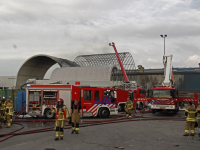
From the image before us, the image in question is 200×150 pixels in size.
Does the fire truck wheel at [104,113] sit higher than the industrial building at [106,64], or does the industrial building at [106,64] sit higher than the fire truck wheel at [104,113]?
the industrial building at [106,64]

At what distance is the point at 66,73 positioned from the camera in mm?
42219

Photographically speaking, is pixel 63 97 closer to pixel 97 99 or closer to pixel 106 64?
pixel 97 99

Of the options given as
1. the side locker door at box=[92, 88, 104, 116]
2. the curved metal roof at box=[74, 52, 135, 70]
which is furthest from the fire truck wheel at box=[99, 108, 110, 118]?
the curved metal roof at box=[74, 52, 135, 70]

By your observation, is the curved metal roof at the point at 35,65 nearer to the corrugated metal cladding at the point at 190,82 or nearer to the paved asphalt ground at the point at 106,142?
the corrugated metal cladding at the point at 190,82

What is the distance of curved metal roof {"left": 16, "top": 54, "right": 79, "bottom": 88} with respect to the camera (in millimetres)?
43594

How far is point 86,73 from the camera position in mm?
40219

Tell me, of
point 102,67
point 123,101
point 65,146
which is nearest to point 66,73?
point 102,67

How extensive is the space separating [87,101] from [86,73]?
22.2 m

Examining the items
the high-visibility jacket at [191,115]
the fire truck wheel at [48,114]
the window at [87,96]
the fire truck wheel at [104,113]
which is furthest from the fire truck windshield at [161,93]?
the high-visibility jacket at [191,115]

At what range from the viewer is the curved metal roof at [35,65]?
43.6 meters

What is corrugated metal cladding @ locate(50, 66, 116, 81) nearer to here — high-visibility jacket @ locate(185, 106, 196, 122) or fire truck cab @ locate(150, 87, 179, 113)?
fire truck cab @ locate(150, 87, 179, 113)

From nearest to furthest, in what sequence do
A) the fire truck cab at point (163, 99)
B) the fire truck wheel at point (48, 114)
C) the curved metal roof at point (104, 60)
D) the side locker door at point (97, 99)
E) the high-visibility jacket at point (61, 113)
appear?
the high-visibility jacket at point (61, 113), the fire truck wheel at point (48, 114), the side locker door at point (97, 99), the fire truck cab at point (163, 99), the curved metal roof at point (104, 60)

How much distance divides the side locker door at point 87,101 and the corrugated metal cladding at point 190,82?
112 feet

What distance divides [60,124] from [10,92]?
1499 cm
